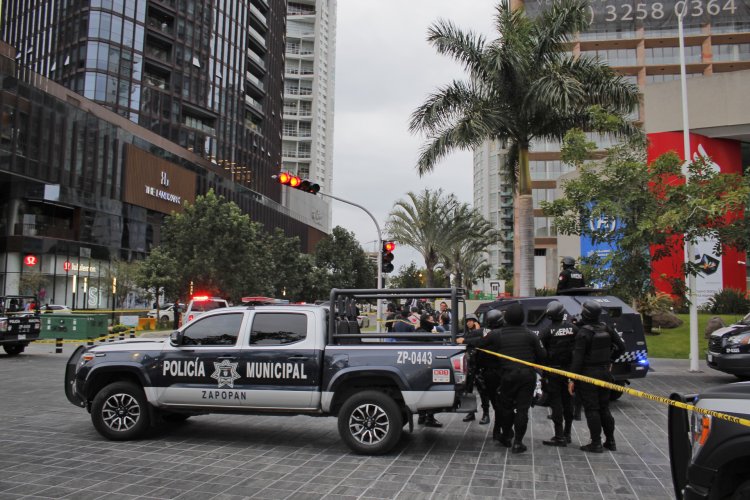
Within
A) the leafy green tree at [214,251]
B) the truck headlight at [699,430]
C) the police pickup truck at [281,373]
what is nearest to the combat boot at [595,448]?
the police pickup truck at [281,373]

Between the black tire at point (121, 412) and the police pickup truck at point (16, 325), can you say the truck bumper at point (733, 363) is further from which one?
the police pickup truck at point (16, 325)

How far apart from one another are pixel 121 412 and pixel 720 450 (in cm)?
680

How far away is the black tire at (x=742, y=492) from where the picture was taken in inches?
126

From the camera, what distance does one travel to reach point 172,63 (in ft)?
206

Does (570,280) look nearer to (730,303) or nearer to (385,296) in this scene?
(385,296)

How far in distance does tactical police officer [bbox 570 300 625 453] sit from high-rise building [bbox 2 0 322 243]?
54552 millimetres

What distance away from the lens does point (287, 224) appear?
89.2 metres

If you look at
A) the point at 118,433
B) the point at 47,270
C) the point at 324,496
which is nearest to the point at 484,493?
the point at 324,496

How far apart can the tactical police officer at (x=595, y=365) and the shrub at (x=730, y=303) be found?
22.5 metres

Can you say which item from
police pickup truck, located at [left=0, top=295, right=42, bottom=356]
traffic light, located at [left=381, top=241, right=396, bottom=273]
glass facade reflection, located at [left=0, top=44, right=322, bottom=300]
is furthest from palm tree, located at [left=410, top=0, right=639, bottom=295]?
glass facade reflection, located at [left=0, top=44, right=322, bottom=300]

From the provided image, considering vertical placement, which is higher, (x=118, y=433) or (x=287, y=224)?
(x=287, y=224)

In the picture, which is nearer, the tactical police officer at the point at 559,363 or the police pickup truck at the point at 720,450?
the police pickup truck at the point at 720,450

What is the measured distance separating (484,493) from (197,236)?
33.3 meters

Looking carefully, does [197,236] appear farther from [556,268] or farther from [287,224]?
[287,224]
